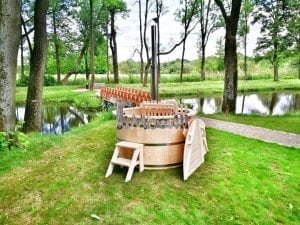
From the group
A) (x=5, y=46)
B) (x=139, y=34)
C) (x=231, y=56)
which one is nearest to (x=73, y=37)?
(x=139, y=34)

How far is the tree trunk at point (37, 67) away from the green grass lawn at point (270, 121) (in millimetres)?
5729

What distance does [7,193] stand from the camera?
598cm

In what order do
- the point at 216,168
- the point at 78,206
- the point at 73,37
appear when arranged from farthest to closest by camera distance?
the point at 73,37
the point at 216,168
the point at 78,206

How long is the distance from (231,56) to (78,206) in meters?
9.35

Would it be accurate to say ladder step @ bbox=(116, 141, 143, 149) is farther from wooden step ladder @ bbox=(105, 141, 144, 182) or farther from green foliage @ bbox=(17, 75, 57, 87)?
green foliage @ bbox=(17, 75, 57, 87)

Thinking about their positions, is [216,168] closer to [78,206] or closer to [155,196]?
[155,196]

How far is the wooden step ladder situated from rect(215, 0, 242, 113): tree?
25.4 feet

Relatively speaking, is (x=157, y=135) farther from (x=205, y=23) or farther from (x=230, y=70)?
(x=205, y=23)

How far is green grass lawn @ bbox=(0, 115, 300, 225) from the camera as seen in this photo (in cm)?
530

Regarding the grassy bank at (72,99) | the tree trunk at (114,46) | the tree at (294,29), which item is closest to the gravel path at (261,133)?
the tree at (294,29)

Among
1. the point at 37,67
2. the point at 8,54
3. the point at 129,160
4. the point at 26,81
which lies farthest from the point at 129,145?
the point at 26,81

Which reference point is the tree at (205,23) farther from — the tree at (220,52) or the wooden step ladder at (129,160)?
the wooden step ladder at (129,160)

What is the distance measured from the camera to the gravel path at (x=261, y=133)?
28.3ft

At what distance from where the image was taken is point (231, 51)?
13.0 meters
